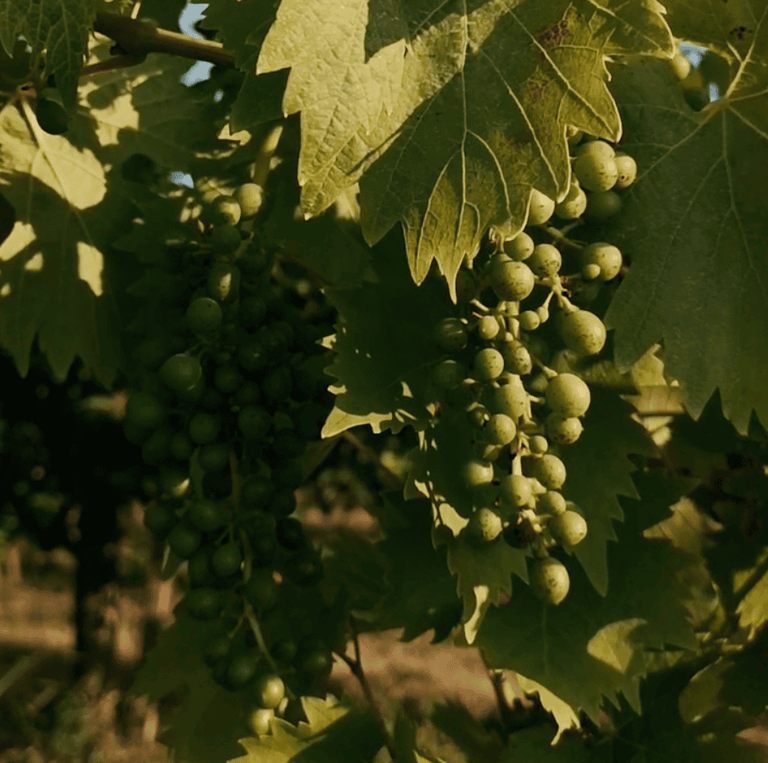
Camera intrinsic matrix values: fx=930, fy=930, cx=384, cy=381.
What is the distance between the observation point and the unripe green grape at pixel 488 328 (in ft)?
3.54

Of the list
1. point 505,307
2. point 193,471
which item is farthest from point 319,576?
point 505,307

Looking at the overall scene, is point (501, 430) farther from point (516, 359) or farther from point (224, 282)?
point (224, 282)

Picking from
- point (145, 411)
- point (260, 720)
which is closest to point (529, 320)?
point (145, 411)

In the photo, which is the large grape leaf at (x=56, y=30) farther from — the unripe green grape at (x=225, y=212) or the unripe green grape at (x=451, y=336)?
the unripe green grape at (x=451, y=336)

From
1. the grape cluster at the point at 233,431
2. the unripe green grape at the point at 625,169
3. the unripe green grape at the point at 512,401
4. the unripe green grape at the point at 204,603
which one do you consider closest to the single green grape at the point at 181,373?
the grape cluster at the point at 233,431

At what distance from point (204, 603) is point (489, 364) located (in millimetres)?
468

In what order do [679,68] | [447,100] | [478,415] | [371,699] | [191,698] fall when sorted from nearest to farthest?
[447,100] → [478,415] → [679,68] → [371,699] → [191,698]

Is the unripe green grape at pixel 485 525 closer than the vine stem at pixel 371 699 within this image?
Yes

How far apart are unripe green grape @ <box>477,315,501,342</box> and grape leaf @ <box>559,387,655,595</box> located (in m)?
0.28

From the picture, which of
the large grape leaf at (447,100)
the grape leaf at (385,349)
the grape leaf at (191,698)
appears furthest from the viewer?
the grape leaf at (191,698)

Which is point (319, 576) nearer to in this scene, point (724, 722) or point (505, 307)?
point (505, 307)

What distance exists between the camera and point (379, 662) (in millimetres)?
6035

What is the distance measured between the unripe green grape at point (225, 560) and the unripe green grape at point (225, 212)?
410mm

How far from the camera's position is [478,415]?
109 centimetres
